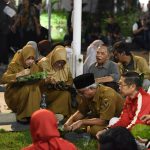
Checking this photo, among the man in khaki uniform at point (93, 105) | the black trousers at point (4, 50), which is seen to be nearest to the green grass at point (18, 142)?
the man in khaki uniform at point (93, 105)

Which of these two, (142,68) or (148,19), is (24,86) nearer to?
(142,68)

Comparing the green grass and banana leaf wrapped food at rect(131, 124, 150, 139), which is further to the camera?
the green grass

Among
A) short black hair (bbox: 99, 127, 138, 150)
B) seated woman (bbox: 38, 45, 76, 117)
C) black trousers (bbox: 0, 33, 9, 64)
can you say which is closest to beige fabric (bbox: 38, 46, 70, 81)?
seated woman (bbox: 38, 45, 76, 117)

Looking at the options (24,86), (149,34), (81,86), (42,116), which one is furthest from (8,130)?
(149,34)

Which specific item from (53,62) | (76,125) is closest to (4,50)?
(53,62)

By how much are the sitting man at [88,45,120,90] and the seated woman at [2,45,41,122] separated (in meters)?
1.01

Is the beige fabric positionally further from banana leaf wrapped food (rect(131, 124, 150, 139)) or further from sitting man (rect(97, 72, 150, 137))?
banana leaf wrapped food (rect(131, 124, 150, 139))

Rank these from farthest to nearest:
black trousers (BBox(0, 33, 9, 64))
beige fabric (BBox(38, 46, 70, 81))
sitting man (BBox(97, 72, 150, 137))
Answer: black trousers (BBox(0, 33, 9, 64))
beige fabric (BBox(38, 46, 70, 81))
sitting man (BBox(97, 72, 150, 137))

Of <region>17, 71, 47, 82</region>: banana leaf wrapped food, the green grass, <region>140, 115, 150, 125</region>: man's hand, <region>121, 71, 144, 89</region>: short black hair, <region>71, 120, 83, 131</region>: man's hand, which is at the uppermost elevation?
<region>121, 71, 144, 89</region>: short black hair

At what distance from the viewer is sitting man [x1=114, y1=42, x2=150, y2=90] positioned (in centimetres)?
925

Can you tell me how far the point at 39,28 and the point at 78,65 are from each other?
3716mm

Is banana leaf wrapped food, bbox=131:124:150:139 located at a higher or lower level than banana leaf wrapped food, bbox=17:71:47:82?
lower

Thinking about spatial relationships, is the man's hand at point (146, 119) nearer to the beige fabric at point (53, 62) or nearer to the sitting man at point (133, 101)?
the sitting man at point (133, 101)

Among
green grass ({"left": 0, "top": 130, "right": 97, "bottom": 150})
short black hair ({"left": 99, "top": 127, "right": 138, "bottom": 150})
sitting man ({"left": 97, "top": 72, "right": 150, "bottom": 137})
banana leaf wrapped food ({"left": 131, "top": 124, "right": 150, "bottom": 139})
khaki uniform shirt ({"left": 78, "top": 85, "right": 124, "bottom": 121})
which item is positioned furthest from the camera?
green grass ({"left": 0, "top": 130, "right": 97, "bottom": 150})
